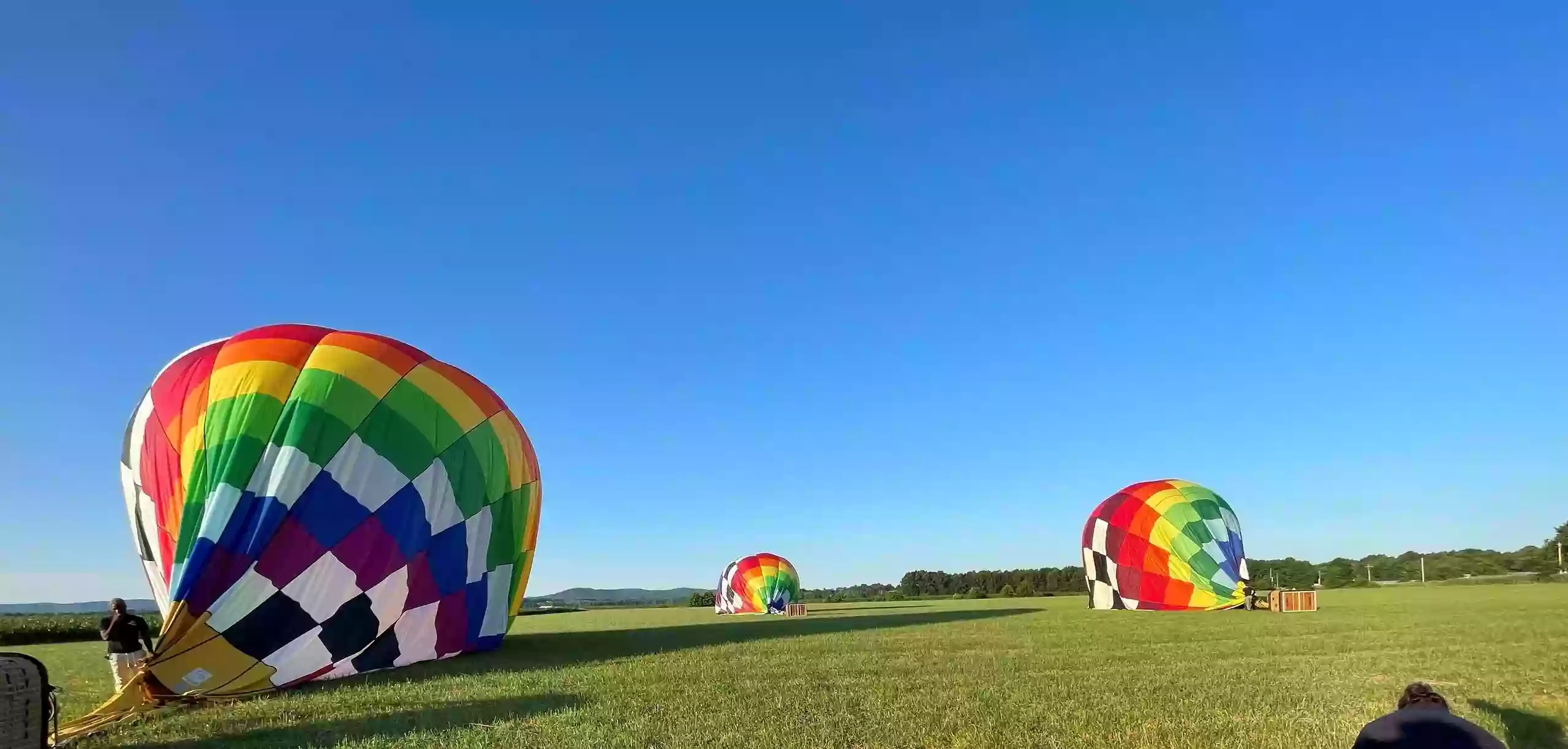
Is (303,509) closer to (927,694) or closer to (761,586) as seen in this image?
(927,694)

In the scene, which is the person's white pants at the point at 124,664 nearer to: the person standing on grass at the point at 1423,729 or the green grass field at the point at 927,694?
the green grass field at the point at 927,694

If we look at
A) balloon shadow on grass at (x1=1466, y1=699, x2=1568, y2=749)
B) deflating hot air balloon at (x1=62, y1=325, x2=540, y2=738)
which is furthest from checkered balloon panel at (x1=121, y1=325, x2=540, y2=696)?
balloon shadow on grass at (x1=1466, y1=699, x2=1568, y2=749)

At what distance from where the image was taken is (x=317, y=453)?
11.1m

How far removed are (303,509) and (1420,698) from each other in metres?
10.5

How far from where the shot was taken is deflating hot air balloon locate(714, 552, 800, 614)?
1609 inches

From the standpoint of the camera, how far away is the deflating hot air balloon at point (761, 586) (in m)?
40.9

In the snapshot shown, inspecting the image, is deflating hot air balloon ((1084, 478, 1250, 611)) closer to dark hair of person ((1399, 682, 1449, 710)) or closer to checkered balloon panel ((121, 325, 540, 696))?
checkered balloon panel ((121, 325, 540, 696))

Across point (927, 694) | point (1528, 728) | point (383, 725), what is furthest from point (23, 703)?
point (1528, 728)

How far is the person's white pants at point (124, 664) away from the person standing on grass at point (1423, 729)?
10.8 metres

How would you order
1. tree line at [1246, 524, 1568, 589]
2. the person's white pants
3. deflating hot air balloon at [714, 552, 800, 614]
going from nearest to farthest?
the person's white pants
deflating hot air balloon at [714, 552, 800, 614]
tree line at [1246, 524, 1568, 589]

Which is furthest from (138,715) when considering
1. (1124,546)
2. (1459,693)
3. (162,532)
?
(1124,546)

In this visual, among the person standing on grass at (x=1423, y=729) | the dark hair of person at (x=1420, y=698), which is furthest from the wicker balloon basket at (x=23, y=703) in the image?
the dark hair of person at (x=1420, y=698)

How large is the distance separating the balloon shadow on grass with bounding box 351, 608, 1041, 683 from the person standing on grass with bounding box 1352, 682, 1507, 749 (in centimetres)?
948

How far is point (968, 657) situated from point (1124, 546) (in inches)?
663
